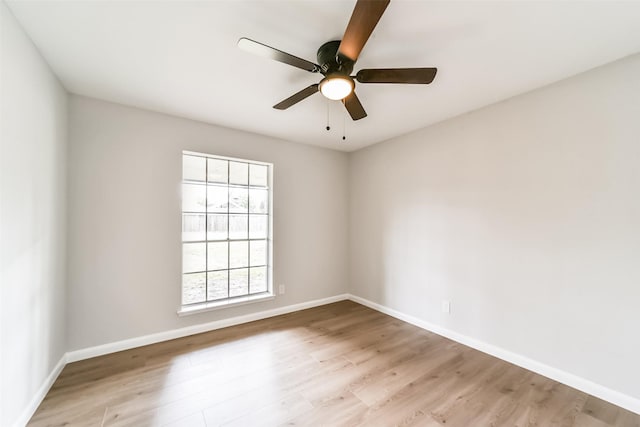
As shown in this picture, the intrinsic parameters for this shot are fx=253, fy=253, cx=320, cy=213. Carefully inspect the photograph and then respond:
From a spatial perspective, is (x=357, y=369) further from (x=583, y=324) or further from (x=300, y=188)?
(x=300, y=188)

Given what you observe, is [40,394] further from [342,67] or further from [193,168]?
[342,67]

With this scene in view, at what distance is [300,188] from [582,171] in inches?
118

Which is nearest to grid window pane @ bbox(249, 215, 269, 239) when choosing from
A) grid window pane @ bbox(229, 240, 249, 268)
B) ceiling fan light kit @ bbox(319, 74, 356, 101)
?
grid window pane @ bbox(229, 240, 249, 268)

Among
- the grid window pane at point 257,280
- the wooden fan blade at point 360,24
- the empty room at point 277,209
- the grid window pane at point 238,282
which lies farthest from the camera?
the grid window pane at point 257,280

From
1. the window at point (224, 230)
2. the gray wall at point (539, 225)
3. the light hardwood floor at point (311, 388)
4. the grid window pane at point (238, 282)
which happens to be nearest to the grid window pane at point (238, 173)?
the window at point (224, 230)

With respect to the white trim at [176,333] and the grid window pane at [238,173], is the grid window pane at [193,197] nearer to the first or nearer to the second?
the grid window pane at [238,173]

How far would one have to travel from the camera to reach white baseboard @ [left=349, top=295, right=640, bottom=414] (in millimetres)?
1832

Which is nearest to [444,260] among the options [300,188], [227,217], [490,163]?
[490,163]

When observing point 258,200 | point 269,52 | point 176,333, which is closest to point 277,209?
point 258,200

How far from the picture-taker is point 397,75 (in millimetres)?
1675

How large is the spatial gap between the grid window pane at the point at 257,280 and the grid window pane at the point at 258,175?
1.19 metres

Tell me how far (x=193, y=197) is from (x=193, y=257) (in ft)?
2.38

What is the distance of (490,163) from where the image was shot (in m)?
2.60

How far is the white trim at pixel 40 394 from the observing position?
1.62 metres
